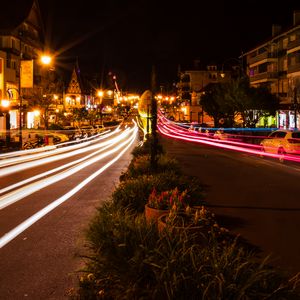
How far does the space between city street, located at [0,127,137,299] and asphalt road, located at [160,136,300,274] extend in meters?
2.88

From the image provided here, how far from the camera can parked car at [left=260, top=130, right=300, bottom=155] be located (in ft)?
85.1

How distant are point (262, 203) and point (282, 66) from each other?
155ft

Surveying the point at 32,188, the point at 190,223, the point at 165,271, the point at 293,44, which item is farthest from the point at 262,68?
the point at 165,271

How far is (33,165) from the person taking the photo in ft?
72.1

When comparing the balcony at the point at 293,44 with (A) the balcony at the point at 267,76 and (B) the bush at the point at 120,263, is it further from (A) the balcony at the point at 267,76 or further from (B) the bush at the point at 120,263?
(B) the bush at the point at 120,263

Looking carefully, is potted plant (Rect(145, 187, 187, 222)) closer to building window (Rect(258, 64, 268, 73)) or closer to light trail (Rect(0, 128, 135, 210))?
light trail (Rect(0, 128, 135, 210))

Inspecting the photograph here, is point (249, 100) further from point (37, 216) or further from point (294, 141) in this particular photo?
point (37, 216)

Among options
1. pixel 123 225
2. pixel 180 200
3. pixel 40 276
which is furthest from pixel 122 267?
pixel 180 200

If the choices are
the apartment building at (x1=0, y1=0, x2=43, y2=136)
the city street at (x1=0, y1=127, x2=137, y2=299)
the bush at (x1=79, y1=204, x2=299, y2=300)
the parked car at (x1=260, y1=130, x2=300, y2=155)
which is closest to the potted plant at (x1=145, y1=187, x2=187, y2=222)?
the city street at (x1=0, y1=127, x2=137, y2=299)

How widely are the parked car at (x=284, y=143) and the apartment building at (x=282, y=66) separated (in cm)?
1998

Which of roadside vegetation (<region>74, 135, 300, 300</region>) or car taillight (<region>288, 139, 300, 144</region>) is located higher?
car taillight (<region>288, 139, 300, 144</region>)

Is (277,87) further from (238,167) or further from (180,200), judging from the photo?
(180,200)

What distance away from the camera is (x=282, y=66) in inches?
2207

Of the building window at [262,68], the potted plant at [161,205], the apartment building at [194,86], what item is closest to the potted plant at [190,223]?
the potted plant at [161,205]
